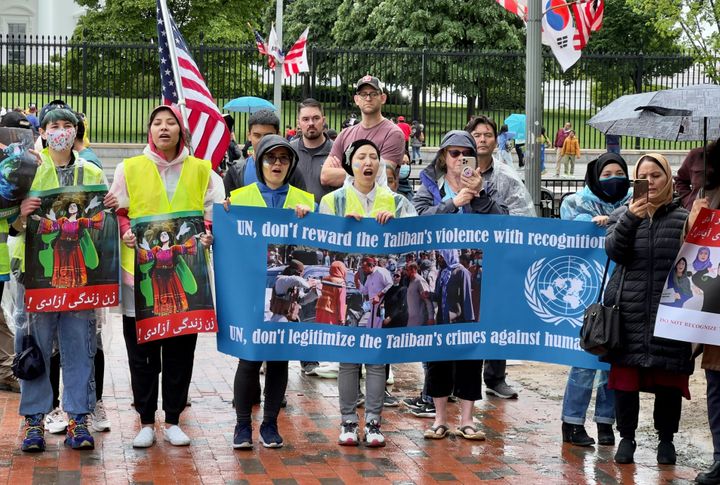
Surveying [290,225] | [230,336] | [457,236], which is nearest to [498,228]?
[457,236]

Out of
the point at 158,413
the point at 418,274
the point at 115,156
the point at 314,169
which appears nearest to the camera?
the point at 418,274

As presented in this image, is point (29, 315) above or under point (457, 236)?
under

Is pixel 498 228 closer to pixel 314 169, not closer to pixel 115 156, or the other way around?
pixel 314 169

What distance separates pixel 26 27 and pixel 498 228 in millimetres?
68295

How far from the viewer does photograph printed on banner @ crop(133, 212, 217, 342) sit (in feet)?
23.6

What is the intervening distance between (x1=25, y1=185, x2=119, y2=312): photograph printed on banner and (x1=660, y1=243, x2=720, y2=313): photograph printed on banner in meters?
3.23

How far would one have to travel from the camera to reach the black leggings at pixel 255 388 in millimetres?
7328

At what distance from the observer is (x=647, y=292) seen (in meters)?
6.98

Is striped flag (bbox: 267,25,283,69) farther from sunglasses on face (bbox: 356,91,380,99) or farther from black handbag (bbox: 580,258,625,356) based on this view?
black handbag (bbox: 580,258,625,356)

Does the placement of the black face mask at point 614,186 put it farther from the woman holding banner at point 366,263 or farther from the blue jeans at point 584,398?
the woman holding banner at point 366,263

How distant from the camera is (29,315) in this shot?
7.24 m

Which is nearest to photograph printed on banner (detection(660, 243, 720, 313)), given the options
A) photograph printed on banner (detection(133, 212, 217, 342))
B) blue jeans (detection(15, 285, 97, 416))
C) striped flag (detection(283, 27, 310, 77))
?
photograph printed on banner (detection(133, 212, 217, 342))

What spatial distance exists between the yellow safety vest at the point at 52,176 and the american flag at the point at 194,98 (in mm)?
1631

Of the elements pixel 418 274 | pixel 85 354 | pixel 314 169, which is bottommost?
pixel 85 354
